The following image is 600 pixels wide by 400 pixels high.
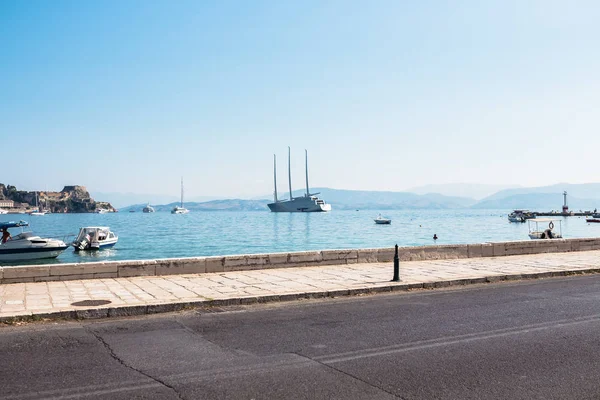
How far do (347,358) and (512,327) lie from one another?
10.8 ft

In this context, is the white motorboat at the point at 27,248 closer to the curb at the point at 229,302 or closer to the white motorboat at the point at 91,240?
the white motorboat at the point at 91,240

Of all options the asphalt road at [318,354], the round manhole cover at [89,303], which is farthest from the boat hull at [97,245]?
the asphalt road at [318,354]

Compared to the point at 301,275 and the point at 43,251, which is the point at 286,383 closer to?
the point at 301,275

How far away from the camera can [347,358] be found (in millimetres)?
6566

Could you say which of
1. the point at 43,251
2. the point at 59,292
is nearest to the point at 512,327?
the point at 59,292

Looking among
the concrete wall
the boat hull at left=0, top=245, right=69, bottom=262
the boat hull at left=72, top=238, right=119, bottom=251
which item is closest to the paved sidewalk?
the concrete wall

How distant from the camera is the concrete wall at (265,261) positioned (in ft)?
40.9

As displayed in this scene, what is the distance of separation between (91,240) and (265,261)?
1711 inches

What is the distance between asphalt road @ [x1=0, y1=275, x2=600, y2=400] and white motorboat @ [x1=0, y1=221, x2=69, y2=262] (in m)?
32.6

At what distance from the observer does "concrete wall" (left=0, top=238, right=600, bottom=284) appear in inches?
490

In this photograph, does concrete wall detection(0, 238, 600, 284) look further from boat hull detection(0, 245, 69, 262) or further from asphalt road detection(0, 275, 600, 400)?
boat hull detection(0, 245, 69, 262)

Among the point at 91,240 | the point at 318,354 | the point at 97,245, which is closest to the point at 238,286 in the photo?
the point at 318,354

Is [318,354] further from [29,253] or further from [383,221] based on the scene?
[383,221]

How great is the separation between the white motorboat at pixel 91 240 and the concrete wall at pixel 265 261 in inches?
1704
